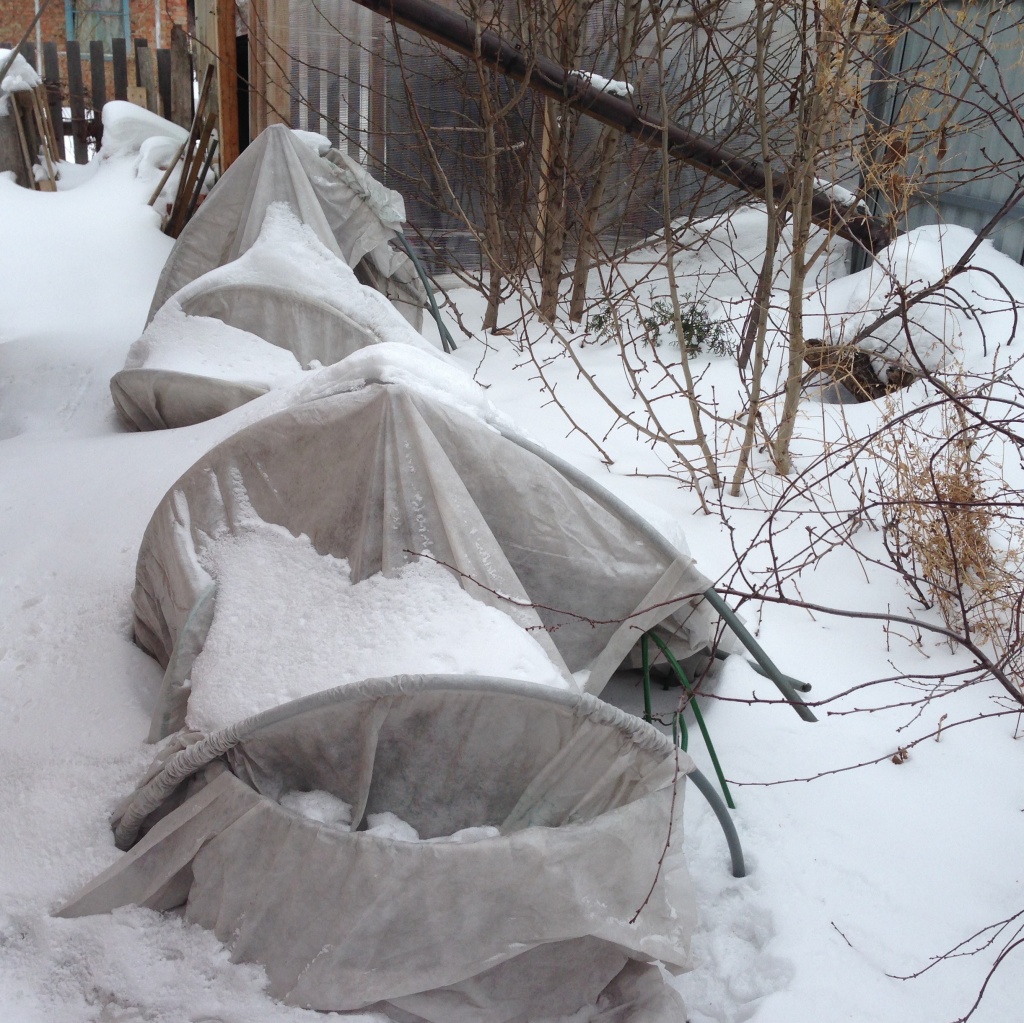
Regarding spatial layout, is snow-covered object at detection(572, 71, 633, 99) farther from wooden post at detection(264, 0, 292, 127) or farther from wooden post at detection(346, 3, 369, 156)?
wooden post at detection(264, 0, 292, 127)

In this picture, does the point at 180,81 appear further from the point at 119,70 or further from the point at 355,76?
the point at 355,76

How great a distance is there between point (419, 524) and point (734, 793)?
1302mm

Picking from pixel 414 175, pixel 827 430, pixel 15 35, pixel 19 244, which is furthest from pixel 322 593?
pixel 15 35

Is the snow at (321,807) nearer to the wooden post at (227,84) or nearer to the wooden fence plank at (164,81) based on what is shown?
the wooden post at (227,84)

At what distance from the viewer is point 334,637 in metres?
2.43

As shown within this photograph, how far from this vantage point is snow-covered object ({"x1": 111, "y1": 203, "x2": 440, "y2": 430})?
4.60 metres

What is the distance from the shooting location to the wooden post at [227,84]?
7410 mm

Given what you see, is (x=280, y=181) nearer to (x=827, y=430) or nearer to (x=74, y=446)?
(x=74, y=446)

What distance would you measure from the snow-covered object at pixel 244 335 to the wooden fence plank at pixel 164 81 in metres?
6.10

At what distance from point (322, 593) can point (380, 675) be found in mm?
351

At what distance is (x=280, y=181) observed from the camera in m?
5.75

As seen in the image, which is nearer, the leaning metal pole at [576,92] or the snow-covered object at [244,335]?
the leaning metal pole at [576,92]

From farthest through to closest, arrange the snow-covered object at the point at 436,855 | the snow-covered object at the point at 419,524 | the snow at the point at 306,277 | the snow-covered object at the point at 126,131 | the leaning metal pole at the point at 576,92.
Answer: the snow-covered object at the point at 126,131, the snow at the point at 306,277, the leaning metal pole at the point at 576,92, the snow-covered object at the point at 419,524, the snow-covered object at the point at 436,855

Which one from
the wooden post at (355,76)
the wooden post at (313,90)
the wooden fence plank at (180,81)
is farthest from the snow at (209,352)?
the wooden fence plank at (180,81)
